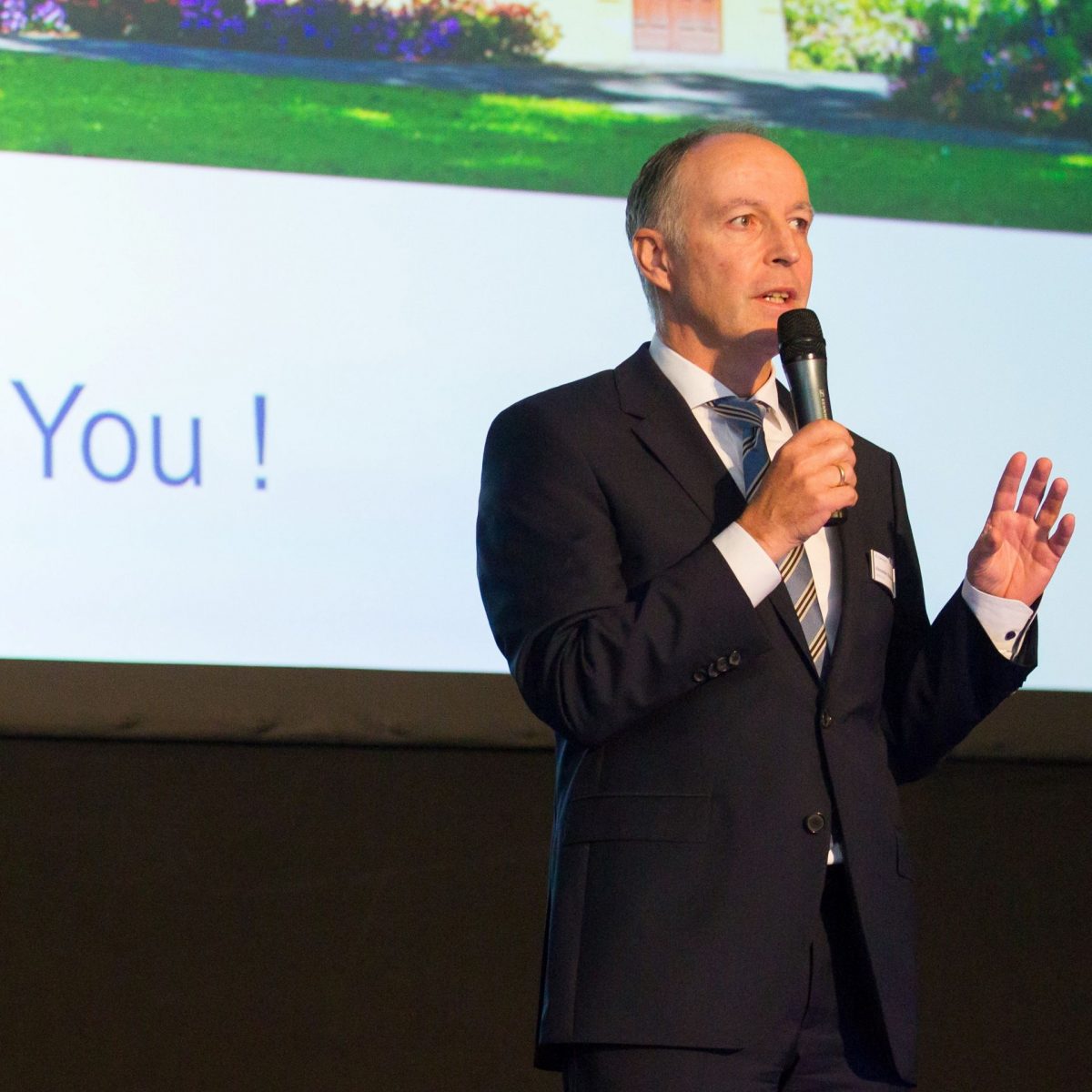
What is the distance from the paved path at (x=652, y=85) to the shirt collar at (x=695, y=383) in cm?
128

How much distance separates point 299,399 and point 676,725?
1.41 m

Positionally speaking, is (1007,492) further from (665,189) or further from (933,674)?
(665,189)

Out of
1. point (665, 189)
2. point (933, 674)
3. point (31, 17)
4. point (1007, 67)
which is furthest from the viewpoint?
point (1007, 67)

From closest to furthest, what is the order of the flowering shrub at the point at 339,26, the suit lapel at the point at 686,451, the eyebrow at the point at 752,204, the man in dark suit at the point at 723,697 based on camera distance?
the man in dark suit at the point at 723,697
the suit lapel at the point at 686,451
the eyebrow at the point at 752,204
the flowering shrub at the point at 339,26

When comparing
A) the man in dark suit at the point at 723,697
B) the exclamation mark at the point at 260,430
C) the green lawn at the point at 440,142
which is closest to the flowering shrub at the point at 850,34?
the green lawn at the point at 440,142

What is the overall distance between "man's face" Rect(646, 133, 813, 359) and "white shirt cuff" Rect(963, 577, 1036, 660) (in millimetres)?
357

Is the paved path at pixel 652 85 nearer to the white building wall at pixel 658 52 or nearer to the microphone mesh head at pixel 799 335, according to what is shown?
the white building wall at pixel 658 52

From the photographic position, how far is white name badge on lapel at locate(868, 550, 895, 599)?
5.45 ft

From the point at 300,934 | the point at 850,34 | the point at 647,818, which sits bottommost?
the point at 300,934

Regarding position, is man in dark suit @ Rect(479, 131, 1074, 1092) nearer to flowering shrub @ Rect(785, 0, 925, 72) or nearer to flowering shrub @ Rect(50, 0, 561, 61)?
flowering shrub @ Rect(50, 0, 561, 61)

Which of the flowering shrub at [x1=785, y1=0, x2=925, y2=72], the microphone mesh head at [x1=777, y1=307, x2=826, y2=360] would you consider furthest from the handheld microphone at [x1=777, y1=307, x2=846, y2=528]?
the flowering shrub at [x1=785, y1=0, x2=925, y2=72]

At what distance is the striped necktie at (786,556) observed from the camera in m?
1.59

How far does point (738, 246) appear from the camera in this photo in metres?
1.76

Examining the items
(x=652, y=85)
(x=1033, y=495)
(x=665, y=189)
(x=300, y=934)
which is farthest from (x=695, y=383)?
(x=300, y=934)
